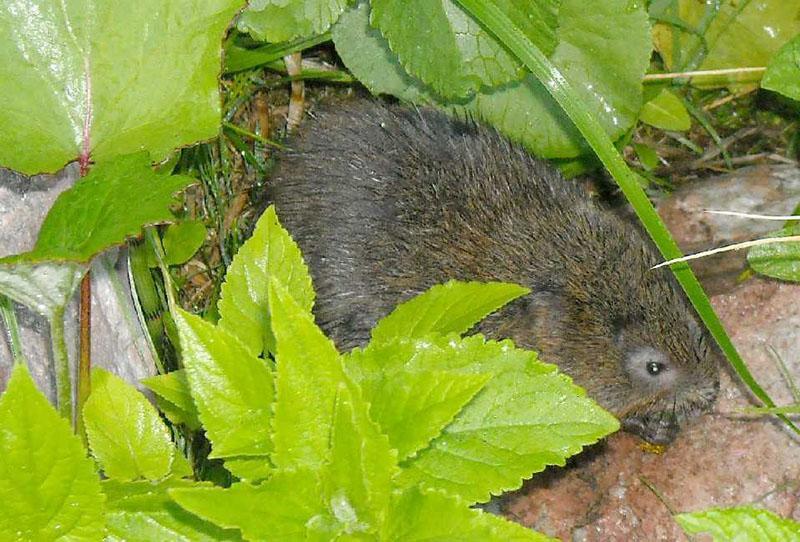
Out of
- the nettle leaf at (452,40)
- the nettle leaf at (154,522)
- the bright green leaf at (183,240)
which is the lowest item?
the nettle leaf at (154,522)

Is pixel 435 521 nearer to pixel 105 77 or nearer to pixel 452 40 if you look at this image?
pixel 105 77

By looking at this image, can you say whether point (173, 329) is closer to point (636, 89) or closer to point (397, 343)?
point (397, 343)

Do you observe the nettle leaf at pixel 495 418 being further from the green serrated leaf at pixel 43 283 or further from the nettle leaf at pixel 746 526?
the green serrated leaf at pixel 43 283

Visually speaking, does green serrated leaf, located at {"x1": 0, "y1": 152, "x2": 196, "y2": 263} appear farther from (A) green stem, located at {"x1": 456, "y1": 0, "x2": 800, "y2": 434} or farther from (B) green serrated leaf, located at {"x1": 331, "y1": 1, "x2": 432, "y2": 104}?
(B) green serrated leaf, located at {"x1": 331, "y1": 1, "x2": 432, "y2": 104}

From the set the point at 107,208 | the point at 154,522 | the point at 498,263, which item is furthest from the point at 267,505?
the point at 498,263

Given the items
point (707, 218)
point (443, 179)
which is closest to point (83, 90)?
point (443, 179)

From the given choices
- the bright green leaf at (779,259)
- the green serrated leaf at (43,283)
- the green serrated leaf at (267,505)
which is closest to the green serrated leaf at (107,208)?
the green serrated leaf at (43,283)
